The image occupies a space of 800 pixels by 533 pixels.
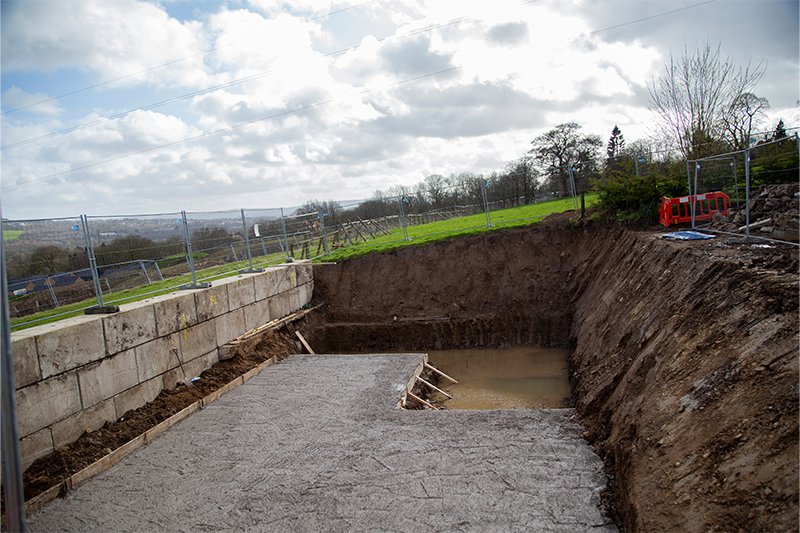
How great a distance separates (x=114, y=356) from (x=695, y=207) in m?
12.7

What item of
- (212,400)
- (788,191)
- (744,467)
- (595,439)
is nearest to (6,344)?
(744,467)

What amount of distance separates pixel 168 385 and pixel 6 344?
8.58 m

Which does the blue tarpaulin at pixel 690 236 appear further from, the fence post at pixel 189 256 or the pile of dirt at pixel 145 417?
the fence post at pixel 189 256

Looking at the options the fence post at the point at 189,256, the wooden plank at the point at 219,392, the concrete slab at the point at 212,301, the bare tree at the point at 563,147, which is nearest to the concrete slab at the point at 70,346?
the wooden plank at the point at 219,392

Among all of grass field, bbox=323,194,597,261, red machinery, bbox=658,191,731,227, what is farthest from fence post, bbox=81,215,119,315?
red machinery, bbox=658,191,731,227

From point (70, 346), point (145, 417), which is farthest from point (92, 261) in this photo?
point (145, 417)

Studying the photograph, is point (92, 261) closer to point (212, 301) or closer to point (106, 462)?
point (212, 301)

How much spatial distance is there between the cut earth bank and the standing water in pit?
2.18 feet

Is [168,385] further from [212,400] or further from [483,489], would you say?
[483,489]

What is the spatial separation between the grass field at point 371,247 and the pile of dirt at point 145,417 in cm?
203

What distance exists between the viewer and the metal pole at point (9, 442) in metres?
2.16

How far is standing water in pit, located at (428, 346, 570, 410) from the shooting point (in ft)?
36.0

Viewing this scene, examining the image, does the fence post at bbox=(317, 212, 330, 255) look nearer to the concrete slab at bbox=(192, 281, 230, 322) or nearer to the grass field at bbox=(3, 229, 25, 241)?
the concrete slab at bbox=(192, 281, 230, 322)

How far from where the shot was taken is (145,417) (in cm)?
909
